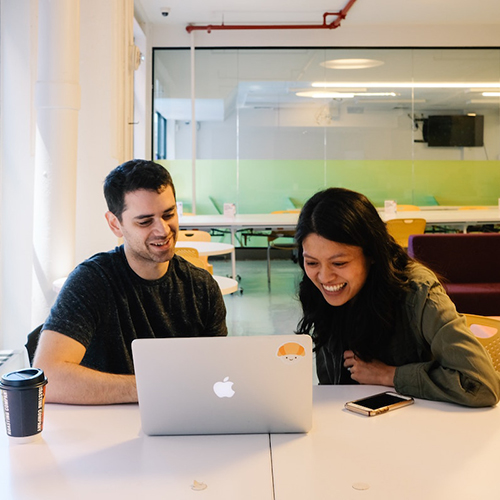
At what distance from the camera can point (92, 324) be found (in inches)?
73.6

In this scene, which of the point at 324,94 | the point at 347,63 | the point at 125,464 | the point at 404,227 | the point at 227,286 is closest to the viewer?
the point at 125,464

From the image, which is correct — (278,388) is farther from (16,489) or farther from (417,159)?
(417,159)

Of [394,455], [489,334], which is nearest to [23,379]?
[394,455]

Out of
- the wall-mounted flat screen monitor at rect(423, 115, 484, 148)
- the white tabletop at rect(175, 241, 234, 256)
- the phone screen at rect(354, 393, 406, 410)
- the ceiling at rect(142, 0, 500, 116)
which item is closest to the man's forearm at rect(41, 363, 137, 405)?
the phone screen at rect(354, 393, 406, 410)

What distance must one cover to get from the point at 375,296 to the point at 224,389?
2.16 feet

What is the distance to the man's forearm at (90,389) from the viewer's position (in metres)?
1.63

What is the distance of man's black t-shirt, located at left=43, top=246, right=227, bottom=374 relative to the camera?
6.07 ft

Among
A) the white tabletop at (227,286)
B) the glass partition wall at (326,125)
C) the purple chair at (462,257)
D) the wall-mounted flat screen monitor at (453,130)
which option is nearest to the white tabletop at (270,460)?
the white tabletop at (227,286)

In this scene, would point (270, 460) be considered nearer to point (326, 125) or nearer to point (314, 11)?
point (314, 11)

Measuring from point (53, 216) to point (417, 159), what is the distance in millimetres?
7345

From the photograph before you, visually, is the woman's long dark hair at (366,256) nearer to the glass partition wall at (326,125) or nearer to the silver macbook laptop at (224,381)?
the silver macbook laptop at (224,381)

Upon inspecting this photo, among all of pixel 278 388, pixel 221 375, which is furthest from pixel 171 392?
pixel 278 388

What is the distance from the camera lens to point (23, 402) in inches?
54.1

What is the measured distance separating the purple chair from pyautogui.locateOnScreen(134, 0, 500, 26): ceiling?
14.6 feet
